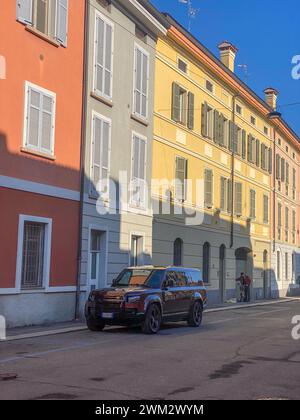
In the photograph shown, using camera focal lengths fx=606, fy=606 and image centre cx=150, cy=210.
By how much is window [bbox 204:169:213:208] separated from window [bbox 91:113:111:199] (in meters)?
9.90

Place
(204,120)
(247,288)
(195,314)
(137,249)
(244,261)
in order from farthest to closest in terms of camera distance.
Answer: (244,261) < (247,288) < (204,120) < (137,249) < (195,314)

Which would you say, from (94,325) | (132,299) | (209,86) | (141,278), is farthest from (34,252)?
(209,86)

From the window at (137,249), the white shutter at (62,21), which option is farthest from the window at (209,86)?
the white shutter at (62,21)

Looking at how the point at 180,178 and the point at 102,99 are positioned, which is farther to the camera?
the point at 180,178

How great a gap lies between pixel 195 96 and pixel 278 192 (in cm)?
1694

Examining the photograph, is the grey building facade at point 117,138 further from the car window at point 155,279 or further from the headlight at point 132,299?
the headlight at point 132,299

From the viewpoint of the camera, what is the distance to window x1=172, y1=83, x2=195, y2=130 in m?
26.4

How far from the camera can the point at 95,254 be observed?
67.8 feet

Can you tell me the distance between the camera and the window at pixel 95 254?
2038cm

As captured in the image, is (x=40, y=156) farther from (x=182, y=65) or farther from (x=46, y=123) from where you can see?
(x=182, y=65)

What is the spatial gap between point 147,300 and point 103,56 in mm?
9374

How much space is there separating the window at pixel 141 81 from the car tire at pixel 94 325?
31.8ft

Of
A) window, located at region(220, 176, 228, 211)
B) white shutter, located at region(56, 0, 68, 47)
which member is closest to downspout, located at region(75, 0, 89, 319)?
white shutter, located at region(56, 0, 68, 47)

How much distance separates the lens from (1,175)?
15836mm
